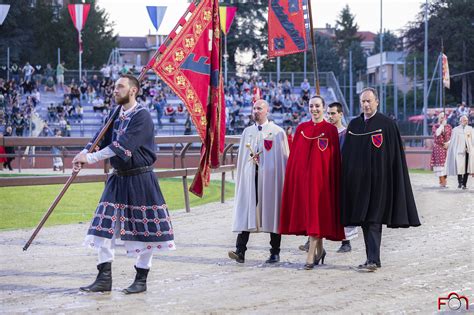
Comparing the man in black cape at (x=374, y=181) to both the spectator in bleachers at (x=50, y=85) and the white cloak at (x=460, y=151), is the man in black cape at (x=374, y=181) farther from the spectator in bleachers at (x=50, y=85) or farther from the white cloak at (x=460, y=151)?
the spectator in bleachers at (x=50, y=85)

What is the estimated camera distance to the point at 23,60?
2884 inches

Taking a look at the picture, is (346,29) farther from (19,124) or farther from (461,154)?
(461,154)

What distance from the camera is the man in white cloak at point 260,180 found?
11008mm

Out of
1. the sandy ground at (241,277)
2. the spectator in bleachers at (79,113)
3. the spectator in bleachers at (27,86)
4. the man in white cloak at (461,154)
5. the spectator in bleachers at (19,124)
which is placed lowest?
the sandy ground at (241,277)

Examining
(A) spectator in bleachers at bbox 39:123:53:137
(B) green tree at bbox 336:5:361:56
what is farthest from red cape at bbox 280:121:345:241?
(B) green tree at bbox 336:5:361:56

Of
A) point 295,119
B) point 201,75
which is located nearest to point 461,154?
point 201,75

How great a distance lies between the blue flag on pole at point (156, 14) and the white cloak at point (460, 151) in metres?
19.9

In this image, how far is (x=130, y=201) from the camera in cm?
888

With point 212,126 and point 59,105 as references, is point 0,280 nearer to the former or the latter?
point 212,126

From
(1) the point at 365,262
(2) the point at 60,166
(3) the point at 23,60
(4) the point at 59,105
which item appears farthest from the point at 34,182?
(3) the point at 23,60

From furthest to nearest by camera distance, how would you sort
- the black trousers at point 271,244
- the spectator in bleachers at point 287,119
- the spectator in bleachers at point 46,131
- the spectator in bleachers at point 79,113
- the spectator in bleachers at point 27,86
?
the spectator in bleachers at point 27,86 < the spectator in bleachers at point 79,113 < the spectator in bleachers at point 287,119 < the spectator in bleachers at point 46,131 < the black trousers at point 271,244

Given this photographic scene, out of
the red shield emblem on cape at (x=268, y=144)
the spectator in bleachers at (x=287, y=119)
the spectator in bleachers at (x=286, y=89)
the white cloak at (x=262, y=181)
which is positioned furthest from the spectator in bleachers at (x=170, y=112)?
the red shield emblem on cape at (x=268, y=144)

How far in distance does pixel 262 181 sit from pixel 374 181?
135 centimetres

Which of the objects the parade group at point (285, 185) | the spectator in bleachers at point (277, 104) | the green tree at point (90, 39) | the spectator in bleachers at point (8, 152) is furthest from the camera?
the green tree at point (90, 39)
